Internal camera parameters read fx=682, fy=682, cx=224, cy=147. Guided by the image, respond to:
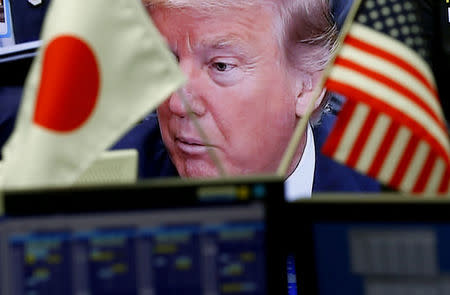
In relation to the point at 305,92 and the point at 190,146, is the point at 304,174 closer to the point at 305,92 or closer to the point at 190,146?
the point at 305,92

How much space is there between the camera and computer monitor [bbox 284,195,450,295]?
94 cm

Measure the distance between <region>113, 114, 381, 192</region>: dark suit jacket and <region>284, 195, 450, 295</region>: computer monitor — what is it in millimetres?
1550

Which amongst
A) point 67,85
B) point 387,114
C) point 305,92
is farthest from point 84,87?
point 305,92

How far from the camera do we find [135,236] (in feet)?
2.99

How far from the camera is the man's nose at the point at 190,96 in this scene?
250cm

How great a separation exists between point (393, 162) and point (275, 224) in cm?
29

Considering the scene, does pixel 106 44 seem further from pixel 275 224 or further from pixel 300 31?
pixel 300 31

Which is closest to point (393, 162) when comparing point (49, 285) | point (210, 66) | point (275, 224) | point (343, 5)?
point (275, 224)

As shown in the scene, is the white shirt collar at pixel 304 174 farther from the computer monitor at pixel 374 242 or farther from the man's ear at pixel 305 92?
the computer monitor at pixel 374 242

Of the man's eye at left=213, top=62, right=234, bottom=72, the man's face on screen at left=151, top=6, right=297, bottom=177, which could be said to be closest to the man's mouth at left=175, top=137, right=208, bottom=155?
the man's face on screen at left=151, top=6, right=297, bottom=177

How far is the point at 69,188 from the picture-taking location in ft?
2.97

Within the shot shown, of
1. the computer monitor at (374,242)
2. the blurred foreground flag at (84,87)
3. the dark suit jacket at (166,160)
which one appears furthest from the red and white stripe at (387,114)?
the dark suit jacket at (166,160)

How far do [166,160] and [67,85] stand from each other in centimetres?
163

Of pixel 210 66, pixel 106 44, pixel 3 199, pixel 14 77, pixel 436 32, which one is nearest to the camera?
pixel 3 199
